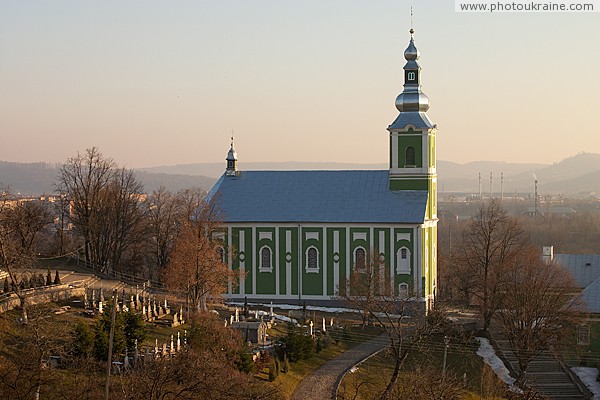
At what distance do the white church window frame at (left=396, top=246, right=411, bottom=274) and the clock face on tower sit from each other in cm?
888

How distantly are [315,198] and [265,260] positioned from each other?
424cm

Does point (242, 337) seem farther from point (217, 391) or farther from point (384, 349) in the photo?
point (217, 391)

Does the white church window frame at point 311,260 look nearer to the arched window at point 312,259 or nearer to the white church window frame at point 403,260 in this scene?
the arched window at point 312,259

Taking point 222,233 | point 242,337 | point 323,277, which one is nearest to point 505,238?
point 323,277

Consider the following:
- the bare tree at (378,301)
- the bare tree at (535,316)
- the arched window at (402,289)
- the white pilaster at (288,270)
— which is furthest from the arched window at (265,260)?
the bare tree at (535,316)

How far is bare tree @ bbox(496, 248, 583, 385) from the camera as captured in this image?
4153 centimetres

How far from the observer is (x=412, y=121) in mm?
51500

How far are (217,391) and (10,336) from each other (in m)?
8.12

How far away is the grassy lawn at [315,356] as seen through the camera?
111 ft

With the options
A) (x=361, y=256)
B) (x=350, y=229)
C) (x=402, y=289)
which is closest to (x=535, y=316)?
(x=402, y=289)

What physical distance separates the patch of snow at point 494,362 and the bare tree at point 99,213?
20.4 meters

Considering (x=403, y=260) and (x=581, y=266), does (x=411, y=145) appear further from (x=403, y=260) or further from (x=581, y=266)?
(x=581, y=266)

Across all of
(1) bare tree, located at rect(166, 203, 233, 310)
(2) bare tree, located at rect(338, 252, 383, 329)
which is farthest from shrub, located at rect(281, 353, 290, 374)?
(2) bare tree, located at rect(338, 252, 383, 329)

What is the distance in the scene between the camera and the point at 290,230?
51594 millimetres
